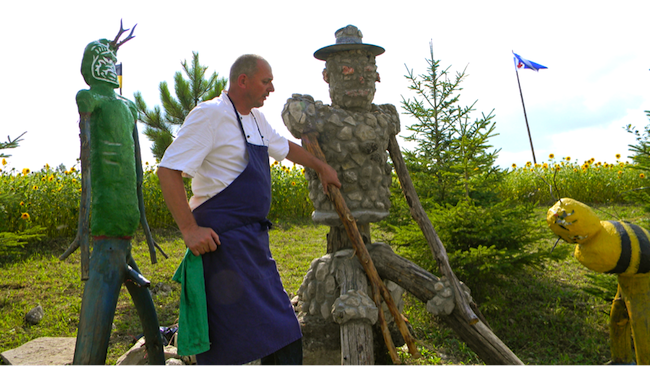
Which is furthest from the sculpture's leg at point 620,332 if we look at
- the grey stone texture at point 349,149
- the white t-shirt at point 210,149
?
the white t-shirt at point 210,149

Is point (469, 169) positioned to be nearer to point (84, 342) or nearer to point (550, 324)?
point (550, 324)

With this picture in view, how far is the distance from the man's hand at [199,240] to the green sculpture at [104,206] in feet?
2.09

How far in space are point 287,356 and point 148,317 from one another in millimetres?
912

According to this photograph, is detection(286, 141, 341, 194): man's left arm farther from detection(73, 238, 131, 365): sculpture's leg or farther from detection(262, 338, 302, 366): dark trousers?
detection(73, 238, 131, 365): sculpture's leg

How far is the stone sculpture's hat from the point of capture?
9.67 ft

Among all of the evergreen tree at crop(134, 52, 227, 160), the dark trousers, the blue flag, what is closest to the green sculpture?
the dark trousers

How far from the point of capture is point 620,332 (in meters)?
3.05

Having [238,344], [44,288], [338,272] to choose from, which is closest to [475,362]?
[338,272]

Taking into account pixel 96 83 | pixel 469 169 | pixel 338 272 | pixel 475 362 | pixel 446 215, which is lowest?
pixel 475 362

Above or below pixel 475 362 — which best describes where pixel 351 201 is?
above

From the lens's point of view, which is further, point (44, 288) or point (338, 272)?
point (44, 288)

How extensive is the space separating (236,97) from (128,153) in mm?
786

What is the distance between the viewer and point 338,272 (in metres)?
3.03

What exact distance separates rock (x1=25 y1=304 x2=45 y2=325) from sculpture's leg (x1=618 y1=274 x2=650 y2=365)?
16.1 ft
